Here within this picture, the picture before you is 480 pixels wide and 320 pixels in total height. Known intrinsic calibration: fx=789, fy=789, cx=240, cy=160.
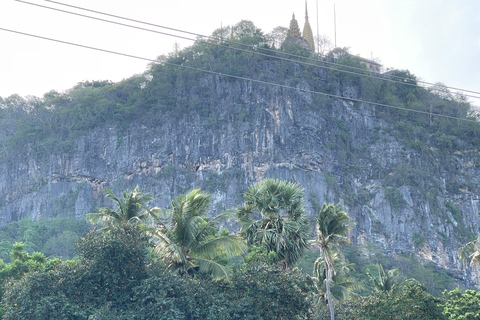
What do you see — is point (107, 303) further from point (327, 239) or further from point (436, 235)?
point (436, 235)

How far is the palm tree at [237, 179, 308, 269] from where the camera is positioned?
95.0 ft

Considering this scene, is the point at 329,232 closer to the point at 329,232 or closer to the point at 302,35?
the point at 329,232

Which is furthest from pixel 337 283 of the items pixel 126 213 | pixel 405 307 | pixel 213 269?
pixel 126 213

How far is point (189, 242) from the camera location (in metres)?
26.3

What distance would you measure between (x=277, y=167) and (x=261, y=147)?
298 centimetres

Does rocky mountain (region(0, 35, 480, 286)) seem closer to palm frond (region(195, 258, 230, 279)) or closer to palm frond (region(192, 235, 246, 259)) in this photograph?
palm frond (region(192, 235, 246, 259))

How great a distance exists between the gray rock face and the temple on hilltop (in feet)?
32.6

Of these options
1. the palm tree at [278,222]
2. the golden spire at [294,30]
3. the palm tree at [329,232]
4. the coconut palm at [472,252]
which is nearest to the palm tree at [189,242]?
the palm tree at [278,222]

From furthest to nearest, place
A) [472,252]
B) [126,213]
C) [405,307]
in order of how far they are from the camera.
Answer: [472,252] < [405,307] < [126,213]

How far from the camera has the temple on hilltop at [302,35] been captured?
9201 cm

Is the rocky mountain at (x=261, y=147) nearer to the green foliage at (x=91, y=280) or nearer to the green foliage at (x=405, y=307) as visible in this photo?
the green foliage at (x=405, y=307)

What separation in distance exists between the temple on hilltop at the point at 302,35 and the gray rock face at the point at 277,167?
9.94m

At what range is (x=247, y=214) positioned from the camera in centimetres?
3008

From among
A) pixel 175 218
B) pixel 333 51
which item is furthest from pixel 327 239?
pixel 333 51
